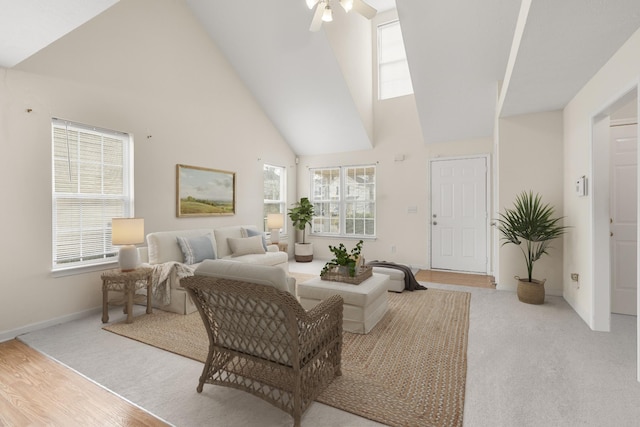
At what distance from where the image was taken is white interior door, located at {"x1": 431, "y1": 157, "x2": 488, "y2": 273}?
5566 mm

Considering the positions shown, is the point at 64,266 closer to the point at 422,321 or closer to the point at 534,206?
the point at 422,321

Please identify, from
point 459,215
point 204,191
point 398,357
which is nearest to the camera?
point 398,357

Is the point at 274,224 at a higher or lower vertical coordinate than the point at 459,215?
lower

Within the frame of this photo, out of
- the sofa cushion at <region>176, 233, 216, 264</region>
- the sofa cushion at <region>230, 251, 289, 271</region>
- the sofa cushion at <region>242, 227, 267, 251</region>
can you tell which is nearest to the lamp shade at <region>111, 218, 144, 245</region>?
the sofa cushion at <region>176, 233, 216, 264</region>

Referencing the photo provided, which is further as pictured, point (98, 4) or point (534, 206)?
point (534, 206)

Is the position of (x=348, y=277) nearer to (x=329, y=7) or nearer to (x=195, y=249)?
(x=195, y=249)

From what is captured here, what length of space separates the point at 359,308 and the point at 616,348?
2.19m

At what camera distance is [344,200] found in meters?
6.99

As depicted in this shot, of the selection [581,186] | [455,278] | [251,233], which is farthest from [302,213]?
[581,186]

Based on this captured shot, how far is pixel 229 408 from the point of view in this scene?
1880mm

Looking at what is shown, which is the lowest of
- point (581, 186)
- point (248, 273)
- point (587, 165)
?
point (248, 273)

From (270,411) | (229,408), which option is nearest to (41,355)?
(229,408)

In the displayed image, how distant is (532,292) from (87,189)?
5.51m

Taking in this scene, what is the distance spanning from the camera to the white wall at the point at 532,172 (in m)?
4.06
